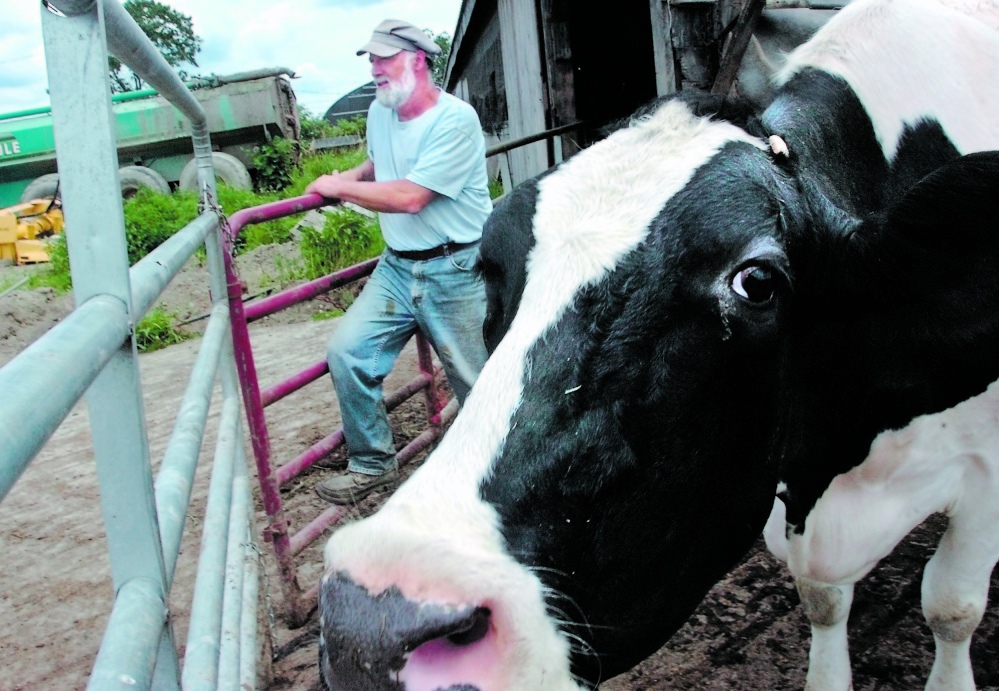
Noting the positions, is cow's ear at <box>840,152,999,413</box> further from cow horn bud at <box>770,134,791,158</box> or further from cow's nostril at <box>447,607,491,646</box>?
cow's nostril at <box>447,607,491,646</box>

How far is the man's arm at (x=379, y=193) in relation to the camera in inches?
116

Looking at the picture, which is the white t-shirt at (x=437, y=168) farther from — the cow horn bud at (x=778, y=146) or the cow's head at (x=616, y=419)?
the cow horn bud at (x=778, y=146)

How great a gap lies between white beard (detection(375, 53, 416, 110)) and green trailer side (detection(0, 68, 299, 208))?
12400mm

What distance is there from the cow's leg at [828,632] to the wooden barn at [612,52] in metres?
1.58

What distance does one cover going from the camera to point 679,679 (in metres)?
2.49

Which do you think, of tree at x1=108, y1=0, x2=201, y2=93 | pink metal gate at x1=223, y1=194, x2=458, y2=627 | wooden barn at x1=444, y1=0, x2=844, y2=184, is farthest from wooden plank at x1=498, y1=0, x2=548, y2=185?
tree at x1=108, y1=0, x2=201, y2=93

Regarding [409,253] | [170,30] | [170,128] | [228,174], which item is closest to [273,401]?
[409,253]

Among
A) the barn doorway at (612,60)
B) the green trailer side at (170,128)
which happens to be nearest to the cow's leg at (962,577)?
the barn doorway at (612,60)

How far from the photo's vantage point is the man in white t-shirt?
3.08 metres

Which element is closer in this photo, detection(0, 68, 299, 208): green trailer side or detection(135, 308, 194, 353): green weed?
detection(135, 308, 194, 353): green weed

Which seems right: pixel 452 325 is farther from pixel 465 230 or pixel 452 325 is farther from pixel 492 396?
pixel 492 396

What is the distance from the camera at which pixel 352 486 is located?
3.24 meters

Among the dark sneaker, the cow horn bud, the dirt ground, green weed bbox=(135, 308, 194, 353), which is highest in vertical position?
the cow horn bud

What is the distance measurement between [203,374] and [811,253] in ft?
4.26
